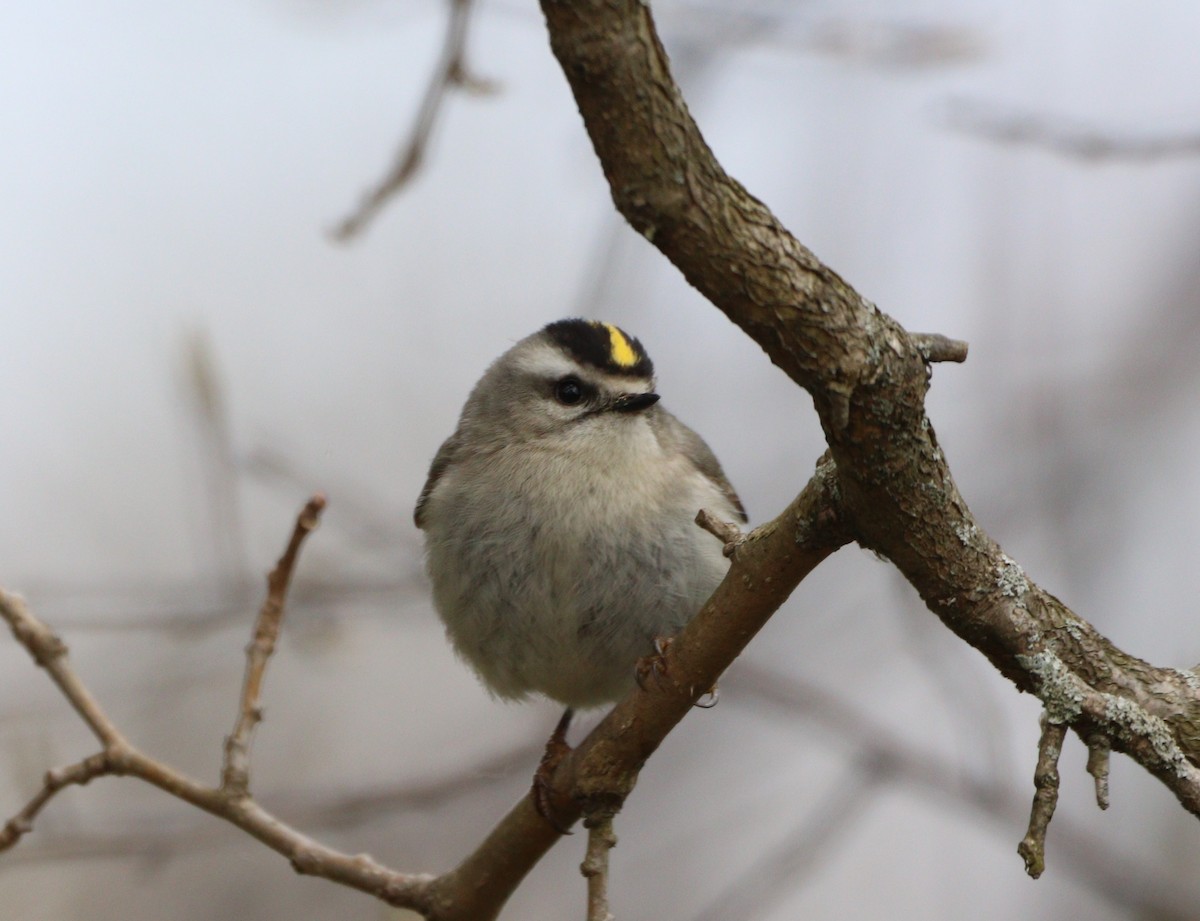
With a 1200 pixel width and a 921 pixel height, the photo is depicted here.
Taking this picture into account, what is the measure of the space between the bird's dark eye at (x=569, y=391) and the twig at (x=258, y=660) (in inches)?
33.7

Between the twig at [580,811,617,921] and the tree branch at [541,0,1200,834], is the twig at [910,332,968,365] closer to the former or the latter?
the tree branch at [541,0,1200,834]

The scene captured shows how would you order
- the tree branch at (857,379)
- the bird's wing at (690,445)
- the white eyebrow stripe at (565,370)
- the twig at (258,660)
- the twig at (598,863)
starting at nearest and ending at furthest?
the tree branch at (857,379) → the twig at (598,863) → the twig at (258,660) → the white eyebrow stripe at (565,370) → the bird's wing at (690,445)

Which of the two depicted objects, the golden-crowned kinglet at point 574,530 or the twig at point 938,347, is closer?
the twig at point 938,347

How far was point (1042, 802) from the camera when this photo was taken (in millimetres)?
1482

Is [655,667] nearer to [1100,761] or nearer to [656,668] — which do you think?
[656,668]

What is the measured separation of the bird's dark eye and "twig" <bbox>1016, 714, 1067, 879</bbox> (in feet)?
5.54

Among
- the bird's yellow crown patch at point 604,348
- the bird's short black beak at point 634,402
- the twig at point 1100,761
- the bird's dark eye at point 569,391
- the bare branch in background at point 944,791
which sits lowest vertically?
the bare branch in background at point 944,791

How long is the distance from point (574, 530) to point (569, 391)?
0.43 meters

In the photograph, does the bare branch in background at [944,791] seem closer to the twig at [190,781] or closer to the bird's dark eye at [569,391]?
the bird's dark eye at [569,391]

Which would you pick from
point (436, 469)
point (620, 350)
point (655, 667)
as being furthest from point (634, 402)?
point (655, 667)

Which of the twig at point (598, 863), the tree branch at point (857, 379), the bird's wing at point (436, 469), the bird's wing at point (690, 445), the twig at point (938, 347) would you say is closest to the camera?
the tree branch at point (857, 379)

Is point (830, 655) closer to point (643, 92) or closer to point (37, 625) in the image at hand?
point (37, 625)

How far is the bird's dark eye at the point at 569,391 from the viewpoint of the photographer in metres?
3.05

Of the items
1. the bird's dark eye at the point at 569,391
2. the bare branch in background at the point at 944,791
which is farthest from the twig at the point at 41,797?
the bare branch in background at the point at 944,791
